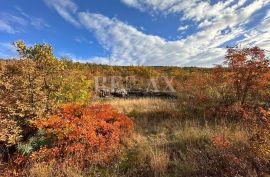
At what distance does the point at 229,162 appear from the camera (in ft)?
16.8

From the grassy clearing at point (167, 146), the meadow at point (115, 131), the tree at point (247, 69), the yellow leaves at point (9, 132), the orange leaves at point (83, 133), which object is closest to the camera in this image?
the meadow at point (115, 131)

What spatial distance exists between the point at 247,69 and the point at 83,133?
6068 millimetres

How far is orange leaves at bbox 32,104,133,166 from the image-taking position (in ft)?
23.0

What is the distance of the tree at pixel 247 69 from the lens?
367 inches

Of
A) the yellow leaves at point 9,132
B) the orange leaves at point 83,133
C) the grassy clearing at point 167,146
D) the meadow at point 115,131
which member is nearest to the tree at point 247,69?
the meadow at point 115,131

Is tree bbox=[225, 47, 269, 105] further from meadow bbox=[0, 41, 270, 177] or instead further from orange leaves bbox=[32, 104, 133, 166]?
orange leaves bbox=[32, 104, 133, 166]

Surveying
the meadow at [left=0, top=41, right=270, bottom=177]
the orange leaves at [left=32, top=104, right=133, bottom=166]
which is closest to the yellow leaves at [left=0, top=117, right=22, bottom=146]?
the meadow at [left=0, top=41, right=270, bottom=177]

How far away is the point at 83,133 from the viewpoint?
740cm

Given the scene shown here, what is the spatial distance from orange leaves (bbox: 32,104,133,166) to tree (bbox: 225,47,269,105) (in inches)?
173

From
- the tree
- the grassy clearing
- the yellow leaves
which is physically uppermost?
the tree

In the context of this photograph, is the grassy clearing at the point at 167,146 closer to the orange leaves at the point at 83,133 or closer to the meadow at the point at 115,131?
the meadow at the point at 115,131

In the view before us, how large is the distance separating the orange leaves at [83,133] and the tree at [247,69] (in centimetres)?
439

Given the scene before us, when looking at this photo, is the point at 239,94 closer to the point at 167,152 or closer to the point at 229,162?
the point at 167,152

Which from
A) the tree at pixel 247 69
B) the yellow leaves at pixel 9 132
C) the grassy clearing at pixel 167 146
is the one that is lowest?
the grassy clearing at pixel 167 146
